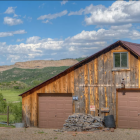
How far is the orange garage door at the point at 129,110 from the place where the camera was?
1681 cm

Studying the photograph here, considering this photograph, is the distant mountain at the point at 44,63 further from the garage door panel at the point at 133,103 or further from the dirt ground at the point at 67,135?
the dirt ground at the point at 67,135

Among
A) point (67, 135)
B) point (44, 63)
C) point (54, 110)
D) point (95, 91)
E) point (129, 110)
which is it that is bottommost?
point (67, 135)

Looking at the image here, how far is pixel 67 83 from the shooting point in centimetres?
1773

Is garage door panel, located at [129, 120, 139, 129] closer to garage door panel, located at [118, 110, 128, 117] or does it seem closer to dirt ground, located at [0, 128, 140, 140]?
garage door panel, located at [118, 110, 128, 117]

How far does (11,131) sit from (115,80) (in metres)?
7.78

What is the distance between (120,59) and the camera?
1680 centimetres

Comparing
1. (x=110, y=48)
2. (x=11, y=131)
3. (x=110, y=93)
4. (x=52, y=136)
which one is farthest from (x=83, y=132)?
(x=110, y=48)

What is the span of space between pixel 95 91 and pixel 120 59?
2.85 metres

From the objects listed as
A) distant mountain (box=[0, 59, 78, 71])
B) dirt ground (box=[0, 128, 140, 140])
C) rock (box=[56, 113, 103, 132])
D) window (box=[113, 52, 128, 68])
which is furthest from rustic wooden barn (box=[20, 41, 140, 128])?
distant mountain (box=[0, 59, 78, 71])

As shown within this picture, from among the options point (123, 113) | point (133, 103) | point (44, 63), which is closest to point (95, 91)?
point (123, 113)

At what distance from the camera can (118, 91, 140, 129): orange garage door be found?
16.8 metres

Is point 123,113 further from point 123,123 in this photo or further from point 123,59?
point 123,59

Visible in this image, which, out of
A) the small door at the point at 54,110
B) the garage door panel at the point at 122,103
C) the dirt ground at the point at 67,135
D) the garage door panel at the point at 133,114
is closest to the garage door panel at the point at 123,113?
the garage door panel at the point at 133,114

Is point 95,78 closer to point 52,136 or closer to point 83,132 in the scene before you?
point 83,132
